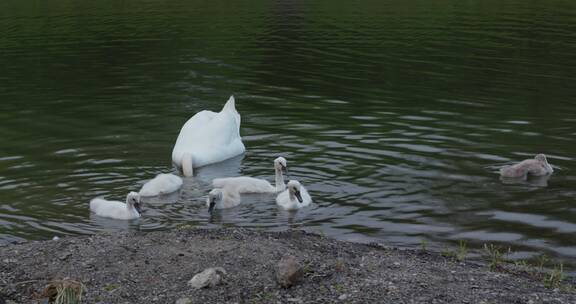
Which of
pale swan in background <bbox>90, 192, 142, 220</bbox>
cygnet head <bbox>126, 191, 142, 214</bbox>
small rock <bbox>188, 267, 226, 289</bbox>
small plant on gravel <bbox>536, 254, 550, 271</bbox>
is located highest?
small rock <bbox>188, 267, 226, 289</bbox>

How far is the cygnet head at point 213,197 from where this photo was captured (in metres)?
14.0

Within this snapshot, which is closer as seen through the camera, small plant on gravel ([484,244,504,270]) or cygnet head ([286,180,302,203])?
small plant on gravel ([484,244,504,270])

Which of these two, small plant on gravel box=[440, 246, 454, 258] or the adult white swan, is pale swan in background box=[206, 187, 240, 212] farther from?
small plant on gravel box=[440, 246, 454, 258]

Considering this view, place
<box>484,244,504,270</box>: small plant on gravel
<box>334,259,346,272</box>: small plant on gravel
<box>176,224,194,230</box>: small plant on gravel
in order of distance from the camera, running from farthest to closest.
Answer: <box>176,224,194,230</box>: small plant on gravel, <box>484,244,504,270</box>: small plant on gravel, <box>334,259,346,272</box>: small plant on gravel

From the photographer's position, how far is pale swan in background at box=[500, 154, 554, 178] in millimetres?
15636

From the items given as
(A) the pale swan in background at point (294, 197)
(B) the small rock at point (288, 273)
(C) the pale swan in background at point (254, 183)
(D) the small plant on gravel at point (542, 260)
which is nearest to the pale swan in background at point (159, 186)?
(C) the pale swan in background at point (254, 183)

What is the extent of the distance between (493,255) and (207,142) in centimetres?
766

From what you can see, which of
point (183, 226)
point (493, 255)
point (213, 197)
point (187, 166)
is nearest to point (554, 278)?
point (493, 255)

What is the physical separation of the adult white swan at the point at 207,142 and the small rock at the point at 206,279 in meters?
7.16

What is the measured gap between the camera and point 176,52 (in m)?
33.9

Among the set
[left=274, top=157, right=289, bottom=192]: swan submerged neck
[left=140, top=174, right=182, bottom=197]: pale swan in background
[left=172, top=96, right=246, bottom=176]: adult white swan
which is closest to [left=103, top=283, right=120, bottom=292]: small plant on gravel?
[left=140, top=174, right=182, bottom=197]: pale swan in background

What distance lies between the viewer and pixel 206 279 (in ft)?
31.3

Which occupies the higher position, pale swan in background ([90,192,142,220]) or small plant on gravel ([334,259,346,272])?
small plant on gravel ([334,259,346,272])

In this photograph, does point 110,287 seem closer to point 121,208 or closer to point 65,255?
point 65,255
